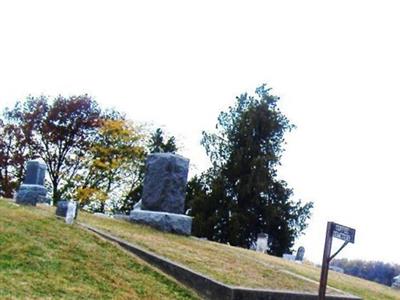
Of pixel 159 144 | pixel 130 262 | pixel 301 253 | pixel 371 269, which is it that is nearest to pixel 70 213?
pixel 130 262

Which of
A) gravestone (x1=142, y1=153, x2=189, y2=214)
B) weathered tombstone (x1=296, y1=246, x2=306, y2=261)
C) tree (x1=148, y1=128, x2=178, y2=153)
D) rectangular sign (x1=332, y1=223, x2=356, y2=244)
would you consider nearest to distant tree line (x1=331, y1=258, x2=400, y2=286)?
weathered tombstone (x1=296, y1=246, x2=306, y2=261)

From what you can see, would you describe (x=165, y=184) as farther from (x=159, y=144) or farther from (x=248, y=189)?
(x=159, y=144)

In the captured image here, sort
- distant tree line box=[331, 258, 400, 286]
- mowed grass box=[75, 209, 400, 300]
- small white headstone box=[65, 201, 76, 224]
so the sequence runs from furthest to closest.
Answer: distant tree line box=[331, 258, 400, 286] < small white headstone box=[65, 201, 76, 224] < mowed grass box=[75, 209, 400, 300]

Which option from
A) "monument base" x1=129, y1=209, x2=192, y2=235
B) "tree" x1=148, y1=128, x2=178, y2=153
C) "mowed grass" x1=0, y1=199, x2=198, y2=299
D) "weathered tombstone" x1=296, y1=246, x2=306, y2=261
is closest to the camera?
"mowed grass" x1=0, y1=199, x2=198, y2=299

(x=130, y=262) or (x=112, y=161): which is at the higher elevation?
(x=112, y=161)

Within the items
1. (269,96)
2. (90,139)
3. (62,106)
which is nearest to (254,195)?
(269,96)

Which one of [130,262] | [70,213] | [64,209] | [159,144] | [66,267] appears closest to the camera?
[66,267]

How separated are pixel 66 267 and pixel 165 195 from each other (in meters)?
5.68

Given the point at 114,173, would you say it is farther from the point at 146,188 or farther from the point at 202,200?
the point at 146,188

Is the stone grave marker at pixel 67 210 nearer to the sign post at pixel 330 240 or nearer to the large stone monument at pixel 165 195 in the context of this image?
the large stone monument at pixel 165 195

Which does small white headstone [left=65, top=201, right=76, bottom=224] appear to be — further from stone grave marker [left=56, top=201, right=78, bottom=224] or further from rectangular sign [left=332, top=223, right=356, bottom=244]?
rectangular sign [left=332, top=223, right=356, bottom=244]

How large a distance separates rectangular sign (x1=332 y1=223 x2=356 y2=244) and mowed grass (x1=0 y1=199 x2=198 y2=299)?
2265mm

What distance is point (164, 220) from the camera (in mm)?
12188

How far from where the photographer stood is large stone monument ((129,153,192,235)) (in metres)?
12.3
